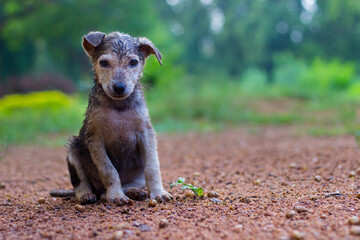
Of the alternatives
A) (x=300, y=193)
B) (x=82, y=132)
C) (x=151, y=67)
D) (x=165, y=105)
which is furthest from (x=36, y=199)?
(x=151, y=67)

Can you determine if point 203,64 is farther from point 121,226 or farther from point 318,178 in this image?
point 121,226

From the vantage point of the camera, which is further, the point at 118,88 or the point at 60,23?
the point at 60,23

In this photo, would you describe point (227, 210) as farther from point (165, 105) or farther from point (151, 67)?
point (151, 67)

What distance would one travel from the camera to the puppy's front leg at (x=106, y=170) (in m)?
3.79

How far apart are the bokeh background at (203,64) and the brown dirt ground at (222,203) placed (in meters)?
2.83

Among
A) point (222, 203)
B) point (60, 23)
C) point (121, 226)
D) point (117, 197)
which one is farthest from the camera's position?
point (60, 23)

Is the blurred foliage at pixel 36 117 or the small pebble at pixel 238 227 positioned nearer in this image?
the small pebble at pixel 238 227

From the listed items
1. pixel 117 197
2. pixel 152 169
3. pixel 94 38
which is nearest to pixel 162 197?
pixel 152 169

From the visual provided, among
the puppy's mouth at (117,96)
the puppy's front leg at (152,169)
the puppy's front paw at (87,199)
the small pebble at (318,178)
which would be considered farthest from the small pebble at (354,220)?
the puppy's front paw at (87,199)

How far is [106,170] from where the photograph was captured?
3.90 m

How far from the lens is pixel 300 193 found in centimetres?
384

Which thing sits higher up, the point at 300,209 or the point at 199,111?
the point at 300,209

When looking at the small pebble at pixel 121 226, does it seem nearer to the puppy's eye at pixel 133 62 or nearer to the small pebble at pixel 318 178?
the puppy's eye at pixel 133 62

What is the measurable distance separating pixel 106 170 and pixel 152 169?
18.7 inches
